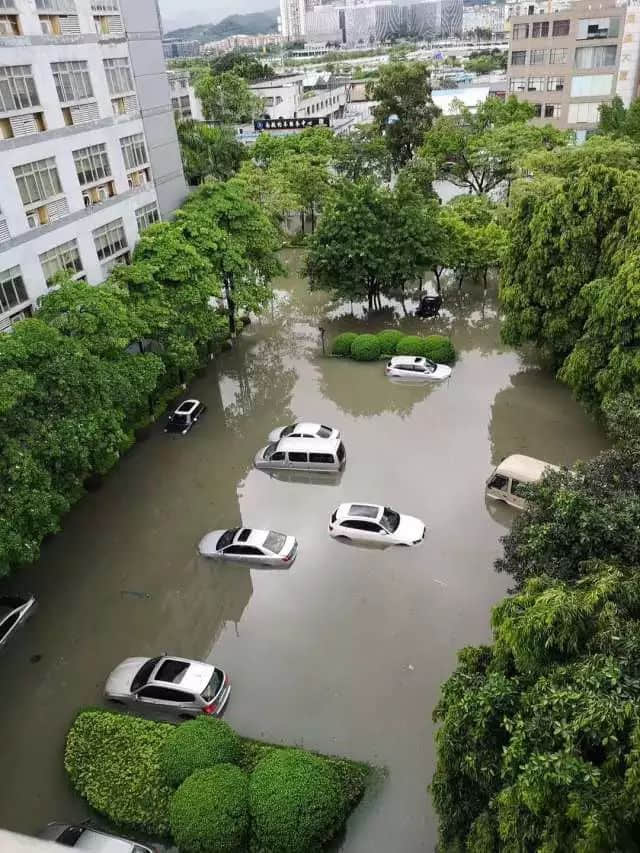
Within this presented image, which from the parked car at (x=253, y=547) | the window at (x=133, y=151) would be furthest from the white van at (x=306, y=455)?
the window at (x=133, y=151)

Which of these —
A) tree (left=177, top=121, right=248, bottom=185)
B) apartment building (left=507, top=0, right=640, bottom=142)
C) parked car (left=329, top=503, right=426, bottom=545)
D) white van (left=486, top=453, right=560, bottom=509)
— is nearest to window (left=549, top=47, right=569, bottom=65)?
apartment building (left=507, top=0, right=640, bottom=142)

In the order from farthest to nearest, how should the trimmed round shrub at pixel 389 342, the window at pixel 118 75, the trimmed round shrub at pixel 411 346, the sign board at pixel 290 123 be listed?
the sign board at pixel 290 123, the trimmed round shrub at pixel 389 342, the trimmed round shrub at pixel 411 346, the window at pixel 118 75

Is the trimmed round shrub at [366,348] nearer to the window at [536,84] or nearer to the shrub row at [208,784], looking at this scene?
the shrub row at [208,784]

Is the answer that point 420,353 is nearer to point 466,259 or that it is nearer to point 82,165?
point 466,259

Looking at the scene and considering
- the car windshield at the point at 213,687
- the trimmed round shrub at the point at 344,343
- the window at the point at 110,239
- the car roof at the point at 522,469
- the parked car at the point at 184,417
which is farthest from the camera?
the trimmed round shrub at the point at 344,343

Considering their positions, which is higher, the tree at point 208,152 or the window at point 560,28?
the window at point 560,28

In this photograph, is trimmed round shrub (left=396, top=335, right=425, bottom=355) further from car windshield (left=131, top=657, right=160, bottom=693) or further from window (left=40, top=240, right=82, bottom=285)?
car windshield (left=131, top=657, right=160, bottom=693)

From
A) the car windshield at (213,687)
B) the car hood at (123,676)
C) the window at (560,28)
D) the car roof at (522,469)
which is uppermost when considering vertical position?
the window at (560,28)
